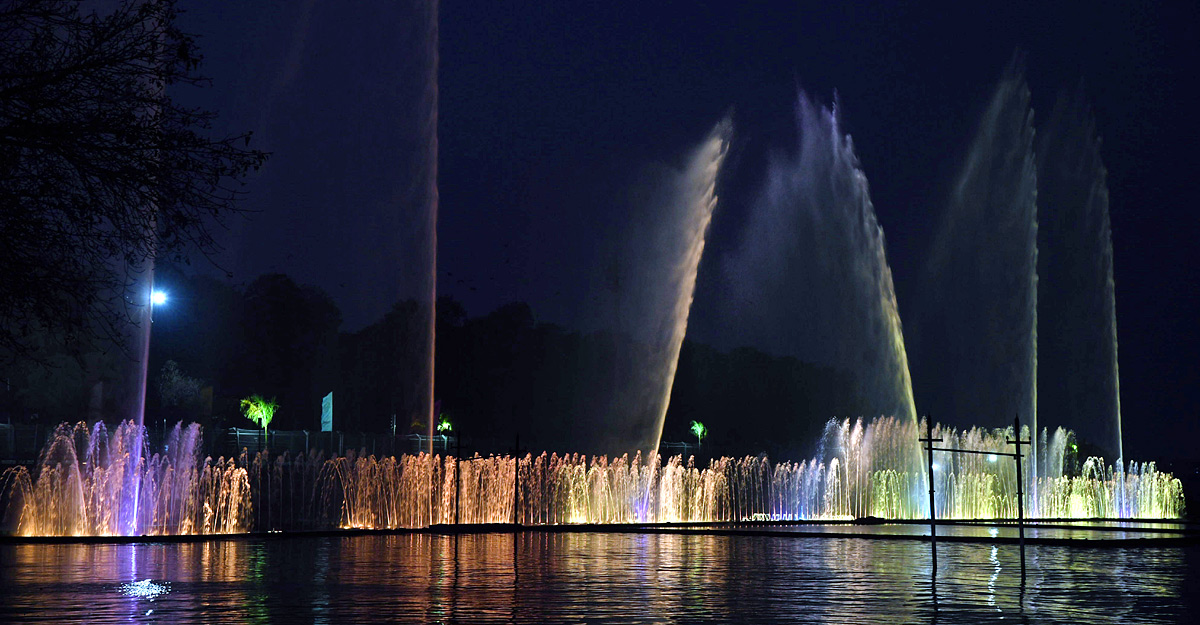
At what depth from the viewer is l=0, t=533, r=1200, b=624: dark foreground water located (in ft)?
46.2

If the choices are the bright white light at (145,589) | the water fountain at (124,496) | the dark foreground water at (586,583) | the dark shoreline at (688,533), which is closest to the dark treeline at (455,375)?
the water fountain at (124,496)

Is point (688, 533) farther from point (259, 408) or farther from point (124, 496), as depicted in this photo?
point (259, 408)

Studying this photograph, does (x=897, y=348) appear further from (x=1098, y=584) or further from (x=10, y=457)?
(x=10, y=457)

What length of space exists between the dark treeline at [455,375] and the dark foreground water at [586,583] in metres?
46.1

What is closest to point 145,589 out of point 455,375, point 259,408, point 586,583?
point 586,583

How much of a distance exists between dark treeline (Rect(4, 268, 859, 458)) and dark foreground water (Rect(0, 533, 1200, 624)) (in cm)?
4612

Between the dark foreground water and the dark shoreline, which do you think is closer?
the dark foreground water

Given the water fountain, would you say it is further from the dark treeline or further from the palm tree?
the palm tree

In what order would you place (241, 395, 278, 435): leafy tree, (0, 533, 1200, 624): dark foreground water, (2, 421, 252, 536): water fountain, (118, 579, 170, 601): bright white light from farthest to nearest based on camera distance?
(241, 395, 278, 435): leafy tree
(2, 421, 252, 536): water fountain
(118, 579, 170, 601): bright white light
(0, 533, 1200, 624): dark foreground water

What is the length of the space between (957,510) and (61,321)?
4556 centimetres

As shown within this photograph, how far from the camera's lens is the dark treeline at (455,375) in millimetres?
83688

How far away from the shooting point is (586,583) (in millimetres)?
18312

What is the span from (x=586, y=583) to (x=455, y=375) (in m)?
78.6

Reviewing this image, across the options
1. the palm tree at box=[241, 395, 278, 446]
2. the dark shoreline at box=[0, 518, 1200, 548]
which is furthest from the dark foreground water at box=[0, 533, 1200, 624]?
the palm tree at box=[241, 395, 278, 446]
